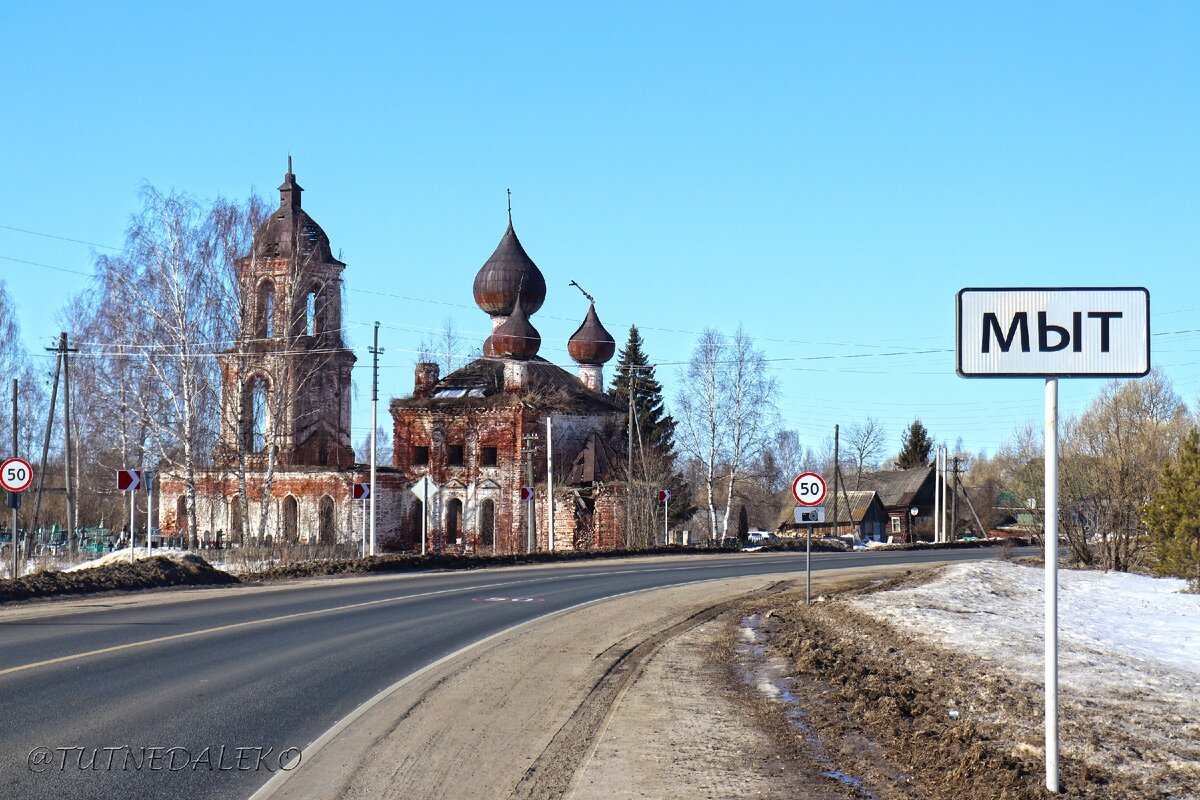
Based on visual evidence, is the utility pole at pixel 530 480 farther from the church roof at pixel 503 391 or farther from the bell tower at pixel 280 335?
the bell tower at pixel 280 335

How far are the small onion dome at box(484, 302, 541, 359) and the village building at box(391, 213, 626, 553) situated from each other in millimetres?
50

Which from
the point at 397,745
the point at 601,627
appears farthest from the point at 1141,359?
the point at 601,627

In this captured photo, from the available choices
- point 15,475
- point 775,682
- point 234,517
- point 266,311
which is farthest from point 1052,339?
point 234,517

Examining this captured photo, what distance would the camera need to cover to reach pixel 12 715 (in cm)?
964

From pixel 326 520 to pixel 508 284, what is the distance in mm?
15724

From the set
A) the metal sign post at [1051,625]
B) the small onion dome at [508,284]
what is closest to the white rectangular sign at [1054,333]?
the metal sign post at [1051,625]

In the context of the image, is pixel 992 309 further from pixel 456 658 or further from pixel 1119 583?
pixel 1119 583

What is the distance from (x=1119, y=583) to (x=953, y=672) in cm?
1903

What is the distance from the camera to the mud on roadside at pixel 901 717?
7.71 m

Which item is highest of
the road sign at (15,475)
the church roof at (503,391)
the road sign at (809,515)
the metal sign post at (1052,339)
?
the church roof at (503,391)

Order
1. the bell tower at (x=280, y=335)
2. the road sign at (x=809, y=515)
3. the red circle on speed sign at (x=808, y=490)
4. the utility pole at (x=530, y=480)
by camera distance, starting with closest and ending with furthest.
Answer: the road sign at (x=809, y=515) → the red circle on speed sign at (x=808, y=490) → the bell tower at (x=280, y=335) → the utility pole at (x=530, y=480)

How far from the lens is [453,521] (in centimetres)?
6156

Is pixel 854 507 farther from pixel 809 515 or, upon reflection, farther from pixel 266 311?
pixel 809 515

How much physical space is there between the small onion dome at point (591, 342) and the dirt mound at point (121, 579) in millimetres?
38610
